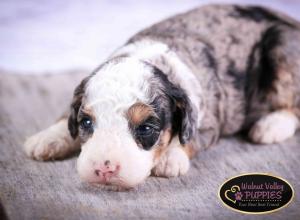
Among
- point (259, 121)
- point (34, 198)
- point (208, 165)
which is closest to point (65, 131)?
point (34, 198)

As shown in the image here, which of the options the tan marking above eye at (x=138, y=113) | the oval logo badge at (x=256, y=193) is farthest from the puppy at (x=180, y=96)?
the oval logo badge at (x=256, y=193)

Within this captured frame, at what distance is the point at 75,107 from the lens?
2.38 metres

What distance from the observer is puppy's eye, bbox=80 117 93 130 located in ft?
7.21

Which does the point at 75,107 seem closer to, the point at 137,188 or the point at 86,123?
the point at 86,123

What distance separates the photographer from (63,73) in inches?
140

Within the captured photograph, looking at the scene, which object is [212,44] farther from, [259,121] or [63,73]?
[63,73]

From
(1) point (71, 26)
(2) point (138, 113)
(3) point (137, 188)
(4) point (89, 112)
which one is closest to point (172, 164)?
(3) point (137, 188)

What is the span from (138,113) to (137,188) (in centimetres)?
30

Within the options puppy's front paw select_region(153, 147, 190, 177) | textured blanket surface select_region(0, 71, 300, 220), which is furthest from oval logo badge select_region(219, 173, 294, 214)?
puppy's front paw select_region(153, 147, 190, 177)

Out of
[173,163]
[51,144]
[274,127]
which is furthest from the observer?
[274,127]

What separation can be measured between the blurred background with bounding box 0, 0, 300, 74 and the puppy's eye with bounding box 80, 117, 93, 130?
998mm

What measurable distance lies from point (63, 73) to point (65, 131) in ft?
3.39

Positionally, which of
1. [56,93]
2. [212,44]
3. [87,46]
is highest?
[212,44]

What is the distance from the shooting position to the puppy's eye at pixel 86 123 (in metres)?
2.20
